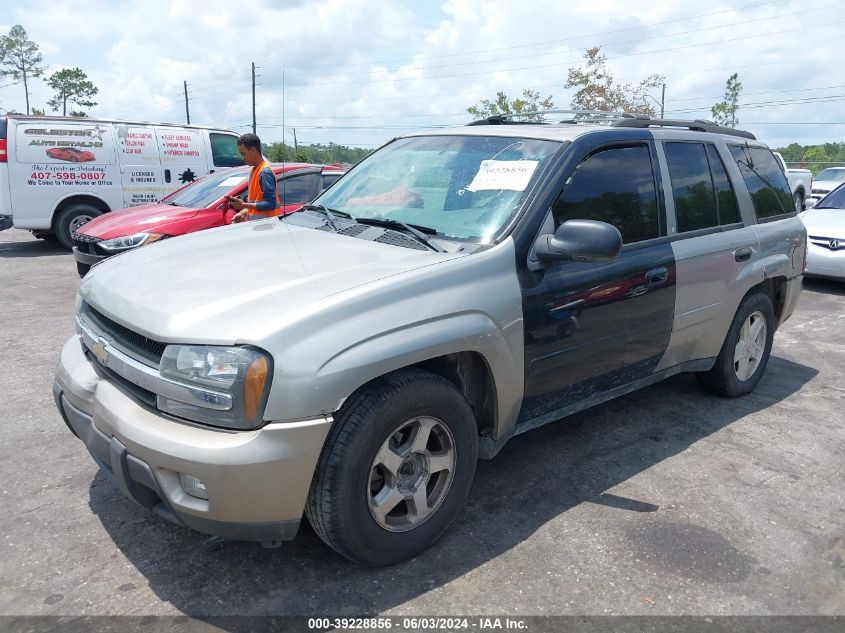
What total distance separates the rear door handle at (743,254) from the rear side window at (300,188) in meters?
5.31

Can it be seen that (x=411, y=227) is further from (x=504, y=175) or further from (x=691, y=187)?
(x=691, y=187)

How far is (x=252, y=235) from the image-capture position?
3652mm

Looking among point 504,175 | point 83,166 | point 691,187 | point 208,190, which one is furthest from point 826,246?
point 83,166

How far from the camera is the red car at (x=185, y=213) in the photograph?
761 cm

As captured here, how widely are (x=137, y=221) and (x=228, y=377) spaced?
631cm

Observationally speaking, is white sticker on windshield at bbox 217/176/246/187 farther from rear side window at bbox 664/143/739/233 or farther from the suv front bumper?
the suv front bumper

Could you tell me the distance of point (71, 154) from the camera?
37.5ft

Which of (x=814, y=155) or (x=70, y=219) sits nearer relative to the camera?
(x=70, y=219)

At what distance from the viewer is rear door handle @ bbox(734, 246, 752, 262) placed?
4.42 m

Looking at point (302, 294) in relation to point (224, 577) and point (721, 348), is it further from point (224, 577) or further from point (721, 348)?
point (721, 348)

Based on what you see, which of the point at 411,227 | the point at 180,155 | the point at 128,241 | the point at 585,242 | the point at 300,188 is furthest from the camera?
the point at 180,155

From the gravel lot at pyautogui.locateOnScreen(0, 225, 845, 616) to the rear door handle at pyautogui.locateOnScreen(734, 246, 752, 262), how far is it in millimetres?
1030

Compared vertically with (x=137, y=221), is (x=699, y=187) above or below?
above

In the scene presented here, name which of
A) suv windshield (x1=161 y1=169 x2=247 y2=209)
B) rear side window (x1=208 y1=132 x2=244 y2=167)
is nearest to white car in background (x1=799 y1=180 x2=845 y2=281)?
suv windshield (x1=161 y1=169 x2=247 y2=209)
